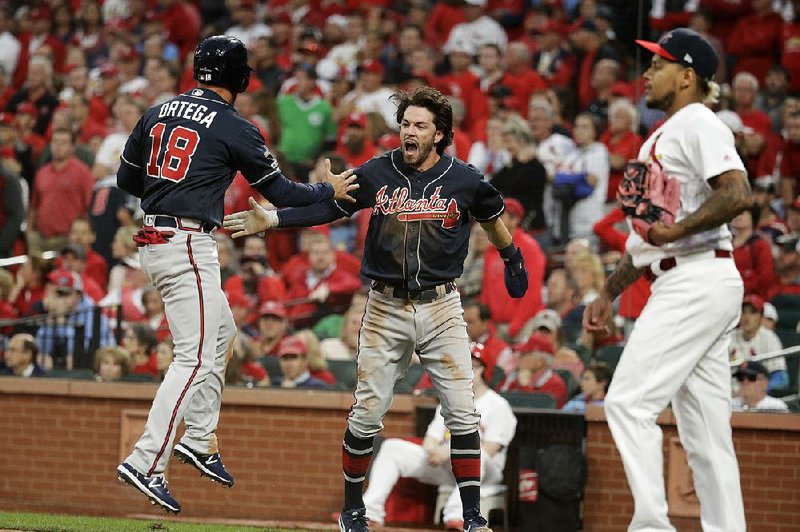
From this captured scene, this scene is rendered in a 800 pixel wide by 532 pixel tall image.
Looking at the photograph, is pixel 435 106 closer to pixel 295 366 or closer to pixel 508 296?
pixel 295 366

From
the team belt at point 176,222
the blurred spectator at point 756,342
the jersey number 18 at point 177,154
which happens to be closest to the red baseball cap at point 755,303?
the blurred spectator at point 756,342

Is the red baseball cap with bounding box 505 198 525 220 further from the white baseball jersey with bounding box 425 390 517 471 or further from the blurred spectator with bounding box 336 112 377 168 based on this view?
the white baseball jersey with bounding box 425 390 517 471

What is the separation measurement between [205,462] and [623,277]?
2.21 meters

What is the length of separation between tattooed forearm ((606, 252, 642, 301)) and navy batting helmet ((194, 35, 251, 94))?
2.03 m

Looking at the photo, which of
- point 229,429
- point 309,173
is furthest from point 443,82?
point 229,429

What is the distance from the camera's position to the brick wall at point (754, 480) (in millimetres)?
8188

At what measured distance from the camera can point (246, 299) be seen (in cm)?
1103

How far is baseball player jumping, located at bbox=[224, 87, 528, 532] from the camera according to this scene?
6.28 metres

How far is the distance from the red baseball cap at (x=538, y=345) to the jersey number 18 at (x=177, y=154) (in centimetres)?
398

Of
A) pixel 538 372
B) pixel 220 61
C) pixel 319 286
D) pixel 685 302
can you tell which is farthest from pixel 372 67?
pixel 685 302

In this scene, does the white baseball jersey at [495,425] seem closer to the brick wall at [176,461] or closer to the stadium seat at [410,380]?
the brick wall at [176,461]

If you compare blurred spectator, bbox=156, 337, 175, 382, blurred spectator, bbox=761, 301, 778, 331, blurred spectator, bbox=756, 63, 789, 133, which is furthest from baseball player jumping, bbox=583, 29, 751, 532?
blurred spectator, bbox=756, 63, 789, 133

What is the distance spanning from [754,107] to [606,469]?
4.65m

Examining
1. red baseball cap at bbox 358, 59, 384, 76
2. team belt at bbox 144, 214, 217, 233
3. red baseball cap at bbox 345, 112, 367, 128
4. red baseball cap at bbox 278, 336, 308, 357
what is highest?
red baseball cap at bbox 358, 59, 384, 76
